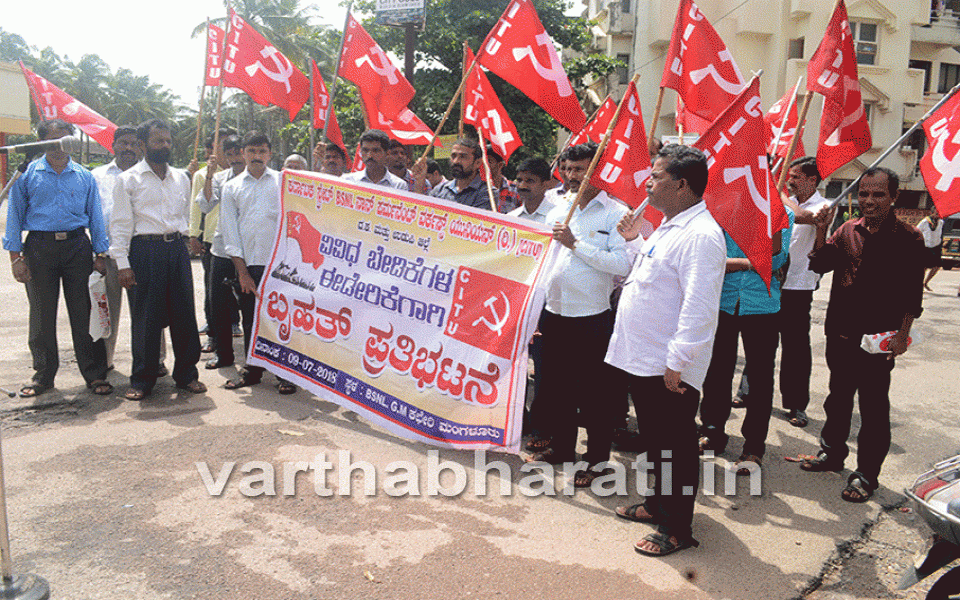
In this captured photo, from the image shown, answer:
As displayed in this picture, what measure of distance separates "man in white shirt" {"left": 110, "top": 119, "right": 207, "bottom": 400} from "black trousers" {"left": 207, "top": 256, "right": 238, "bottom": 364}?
0.31 metres

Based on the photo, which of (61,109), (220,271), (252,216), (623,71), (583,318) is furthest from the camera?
(623,71)

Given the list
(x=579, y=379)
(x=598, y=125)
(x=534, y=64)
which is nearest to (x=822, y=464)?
(x=579, y=379)

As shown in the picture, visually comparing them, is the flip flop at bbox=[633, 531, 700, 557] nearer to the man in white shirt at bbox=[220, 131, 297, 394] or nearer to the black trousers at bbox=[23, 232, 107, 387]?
the man in white shirt at bbox=[220, 131, 297, 394]

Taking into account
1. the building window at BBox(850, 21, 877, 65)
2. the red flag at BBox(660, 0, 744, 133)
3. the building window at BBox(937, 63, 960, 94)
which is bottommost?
the red flag at BBox(660, 0, 744, 133)

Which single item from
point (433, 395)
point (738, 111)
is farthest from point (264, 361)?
point (738, 111)

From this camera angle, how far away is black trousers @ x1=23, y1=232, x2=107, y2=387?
5680 millimetres

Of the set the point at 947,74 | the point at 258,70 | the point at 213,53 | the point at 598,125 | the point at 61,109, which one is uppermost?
the point at 947,74

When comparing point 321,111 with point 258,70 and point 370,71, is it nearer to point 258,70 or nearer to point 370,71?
point 258,70

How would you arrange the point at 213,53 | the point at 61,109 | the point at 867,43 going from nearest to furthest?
the point at 213,53, the point at 61,109, the point at 867,43

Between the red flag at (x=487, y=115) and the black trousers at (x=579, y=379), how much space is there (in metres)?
2.15

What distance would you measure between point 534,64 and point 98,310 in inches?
A: 157

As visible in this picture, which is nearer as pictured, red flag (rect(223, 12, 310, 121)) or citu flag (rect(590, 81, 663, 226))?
citu flag (rect(590, 81, 663, 226))

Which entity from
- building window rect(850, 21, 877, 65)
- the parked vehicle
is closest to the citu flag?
the parked vehicle

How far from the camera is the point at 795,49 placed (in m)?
28.4
